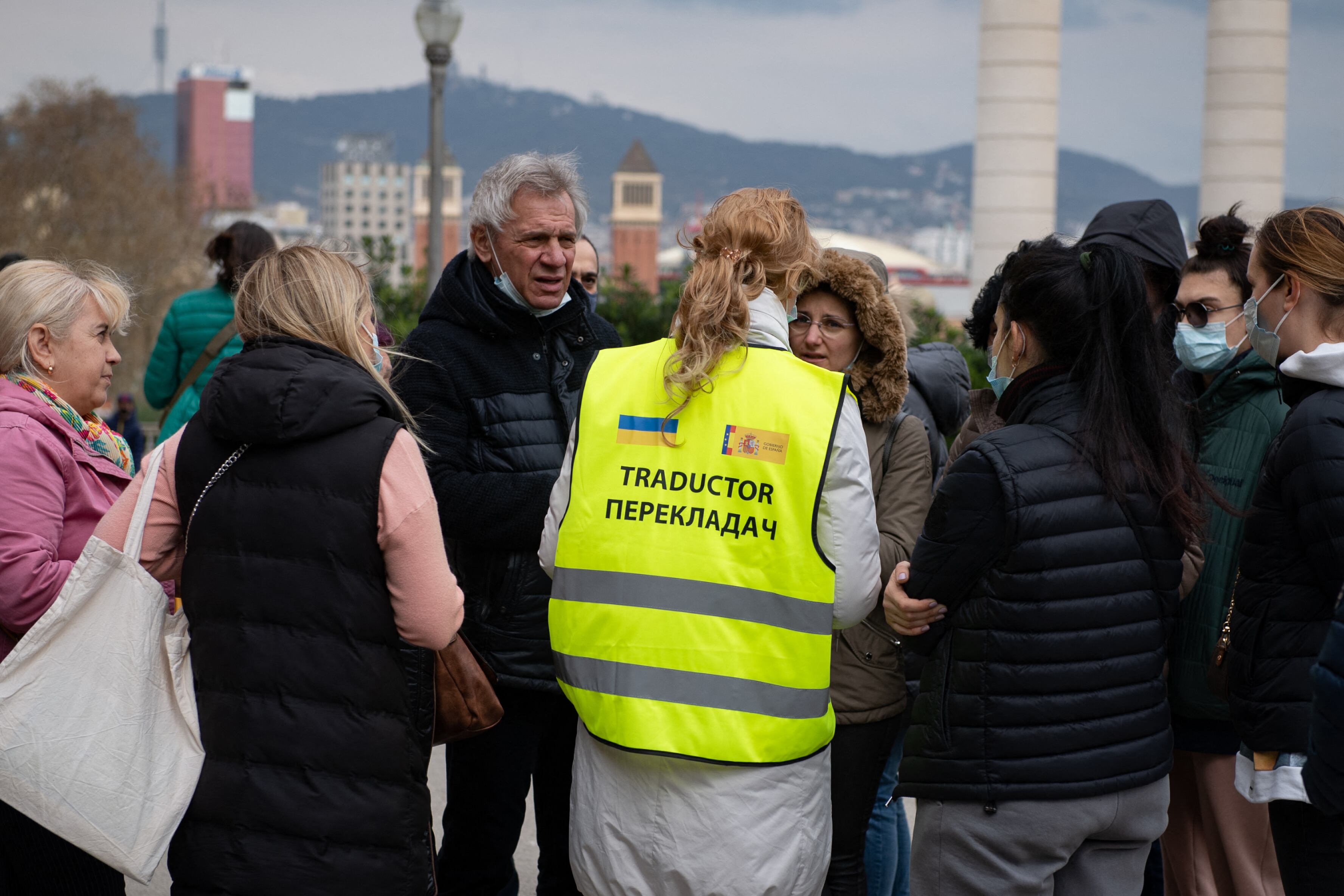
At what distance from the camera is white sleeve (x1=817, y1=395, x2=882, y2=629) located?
2.44 metres

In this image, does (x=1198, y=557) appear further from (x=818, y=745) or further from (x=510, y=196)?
(x=510, y=196)

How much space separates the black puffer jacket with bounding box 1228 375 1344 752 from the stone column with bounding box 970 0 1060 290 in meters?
14.2

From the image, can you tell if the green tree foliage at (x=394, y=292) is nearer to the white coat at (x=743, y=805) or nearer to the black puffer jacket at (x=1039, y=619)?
the white coat at (x=743, y=805)

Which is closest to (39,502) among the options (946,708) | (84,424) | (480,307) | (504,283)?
(84,424)

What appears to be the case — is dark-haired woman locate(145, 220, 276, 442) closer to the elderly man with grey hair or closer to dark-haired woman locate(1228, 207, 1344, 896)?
the elderly man with grey hair

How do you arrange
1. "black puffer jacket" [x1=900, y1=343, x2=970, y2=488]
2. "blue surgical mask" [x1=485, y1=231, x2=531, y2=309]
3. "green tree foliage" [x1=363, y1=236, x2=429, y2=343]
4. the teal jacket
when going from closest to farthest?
"blue surgical mask" [x1=485, y1=231, x2=531, y2=309] < "black puffer jacket" [x1=900, y1=343, x2=970, y2=488] < the teal jacket < "green tree foliage" [x1=363, y1=236, x2=429, y2=343]

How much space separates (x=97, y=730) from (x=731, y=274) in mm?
1514

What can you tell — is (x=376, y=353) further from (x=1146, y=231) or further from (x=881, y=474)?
(x=1146, y=231)

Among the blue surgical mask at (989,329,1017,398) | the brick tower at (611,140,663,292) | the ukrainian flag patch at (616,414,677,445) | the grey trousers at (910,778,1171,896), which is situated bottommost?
the grey trousers at (910,778,1171,896)

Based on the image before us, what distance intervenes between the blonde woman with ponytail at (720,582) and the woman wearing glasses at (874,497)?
22.5 inches

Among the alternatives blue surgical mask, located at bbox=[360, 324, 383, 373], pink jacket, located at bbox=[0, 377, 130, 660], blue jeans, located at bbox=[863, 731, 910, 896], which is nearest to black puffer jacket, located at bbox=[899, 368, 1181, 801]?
blue jeans, located at bbox=[863, 731, 910, 896]

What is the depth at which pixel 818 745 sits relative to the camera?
253 cm

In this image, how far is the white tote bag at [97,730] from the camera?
2.40 m

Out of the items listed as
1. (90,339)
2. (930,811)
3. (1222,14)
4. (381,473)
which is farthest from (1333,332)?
(1222,14)
